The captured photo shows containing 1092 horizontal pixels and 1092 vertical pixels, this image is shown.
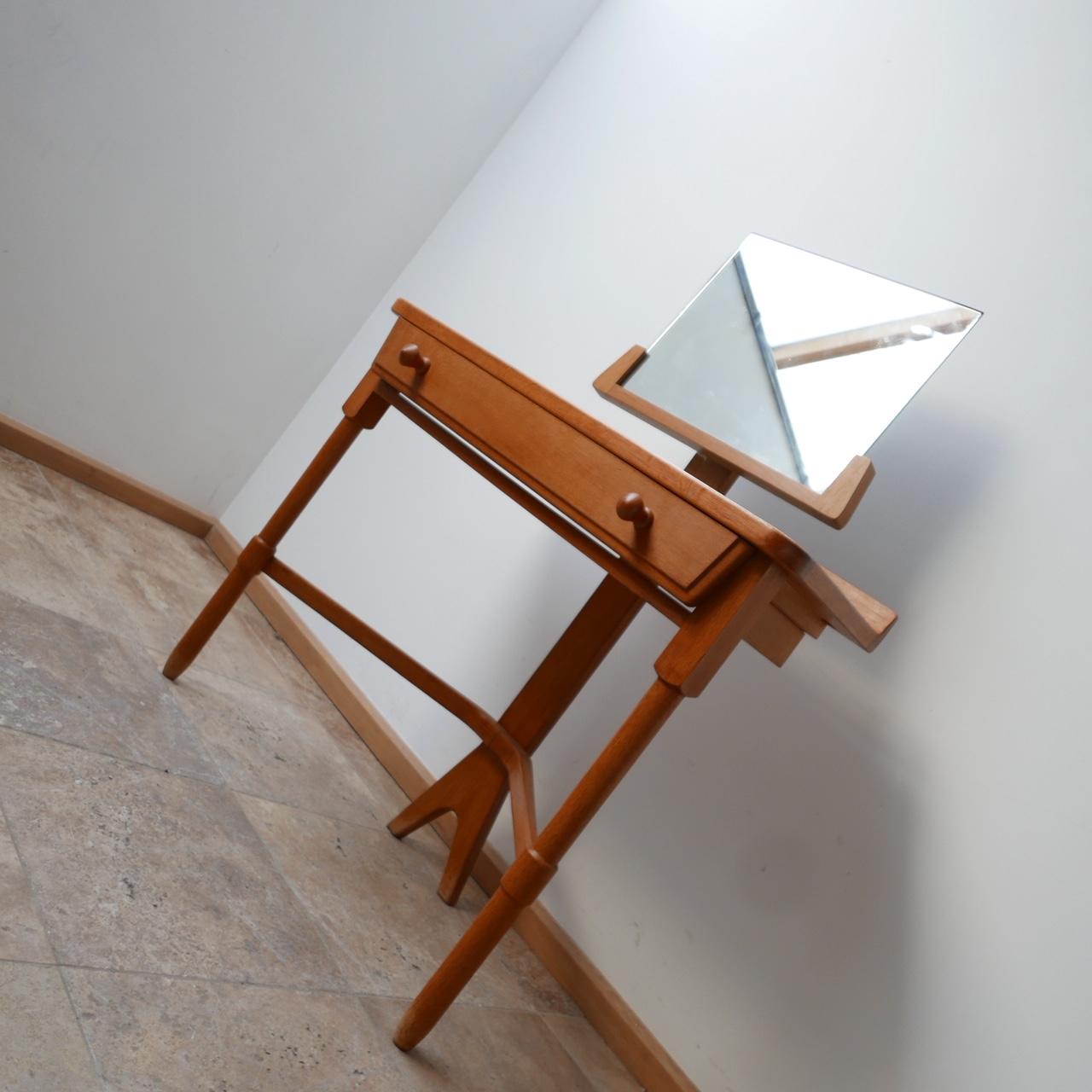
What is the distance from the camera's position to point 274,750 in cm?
172

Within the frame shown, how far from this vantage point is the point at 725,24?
2.08 metres

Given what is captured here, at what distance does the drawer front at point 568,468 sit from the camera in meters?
1.14

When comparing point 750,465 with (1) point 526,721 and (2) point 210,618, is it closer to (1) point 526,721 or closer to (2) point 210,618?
(1) point 526,721

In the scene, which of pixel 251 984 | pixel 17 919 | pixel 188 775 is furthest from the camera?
pixel 188 775

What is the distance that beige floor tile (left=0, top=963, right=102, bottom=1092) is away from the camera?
2.70 feet

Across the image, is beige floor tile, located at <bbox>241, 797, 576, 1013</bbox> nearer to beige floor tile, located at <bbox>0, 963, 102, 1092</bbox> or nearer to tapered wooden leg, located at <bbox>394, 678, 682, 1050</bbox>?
tapered wooden leg, located at <bbox>394, 678, 682, 1050</bbox>

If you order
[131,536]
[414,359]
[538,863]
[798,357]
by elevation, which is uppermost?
[798,357]

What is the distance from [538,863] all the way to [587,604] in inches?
19.6

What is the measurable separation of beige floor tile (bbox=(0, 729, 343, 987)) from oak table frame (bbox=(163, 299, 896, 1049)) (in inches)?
7.7

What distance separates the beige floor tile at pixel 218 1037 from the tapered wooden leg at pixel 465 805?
1.46ft

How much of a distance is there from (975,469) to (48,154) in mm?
1794

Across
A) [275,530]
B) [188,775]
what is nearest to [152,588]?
[275,530]

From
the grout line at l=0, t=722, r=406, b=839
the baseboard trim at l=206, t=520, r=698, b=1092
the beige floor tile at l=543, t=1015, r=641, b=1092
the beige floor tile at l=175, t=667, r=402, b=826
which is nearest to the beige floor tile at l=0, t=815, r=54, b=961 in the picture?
the grout line at l=0, t=722, r=406, b=839

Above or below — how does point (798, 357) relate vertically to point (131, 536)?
above
